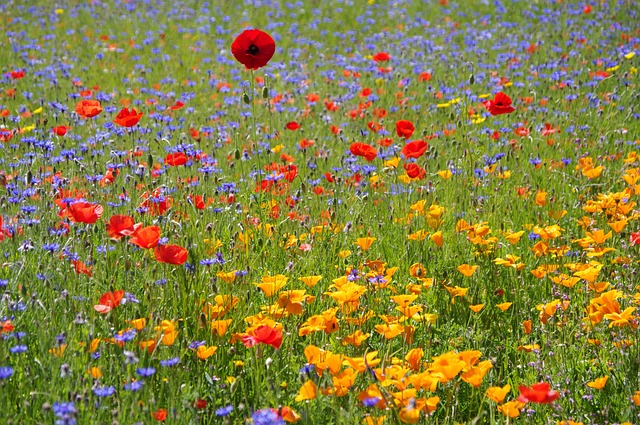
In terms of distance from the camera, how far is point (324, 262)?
3.07m

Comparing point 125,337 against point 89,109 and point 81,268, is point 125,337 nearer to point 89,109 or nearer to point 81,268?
point 81,268

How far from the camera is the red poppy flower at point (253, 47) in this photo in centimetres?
303

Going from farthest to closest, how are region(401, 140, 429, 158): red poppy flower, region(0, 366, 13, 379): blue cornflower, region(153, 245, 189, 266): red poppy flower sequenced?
region(401, 140, 429, 158): red poppy flower, region(153, 245, 189, 266): red poppy flower, region(0, 366, 13, 379): blue cornflower

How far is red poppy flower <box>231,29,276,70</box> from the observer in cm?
303

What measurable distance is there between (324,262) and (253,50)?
0.90 meters

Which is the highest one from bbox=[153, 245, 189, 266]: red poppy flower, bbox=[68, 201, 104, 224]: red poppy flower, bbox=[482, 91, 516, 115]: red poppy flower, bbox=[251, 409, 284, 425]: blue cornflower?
bbox=[482, 91, 516, 115]: red poppy flower

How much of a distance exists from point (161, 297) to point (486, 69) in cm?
544

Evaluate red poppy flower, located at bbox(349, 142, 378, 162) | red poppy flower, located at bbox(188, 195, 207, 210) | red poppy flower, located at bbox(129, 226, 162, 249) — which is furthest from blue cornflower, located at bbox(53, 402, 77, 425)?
Answer: red poppy flower, located at bbox(349, 142, 378, 162)

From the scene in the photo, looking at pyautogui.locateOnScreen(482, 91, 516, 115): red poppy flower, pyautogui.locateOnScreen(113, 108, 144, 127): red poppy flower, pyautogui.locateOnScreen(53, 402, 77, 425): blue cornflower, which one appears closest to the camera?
pyautogui.locateOnScreen(53, 402, 77, 425): blue cornflower

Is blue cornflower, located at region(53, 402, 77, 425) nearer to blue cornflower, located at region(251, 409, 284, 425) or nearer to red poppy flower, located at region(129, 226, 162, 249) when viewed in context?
blue cornflower, located at region(251, 409, 284, 425)

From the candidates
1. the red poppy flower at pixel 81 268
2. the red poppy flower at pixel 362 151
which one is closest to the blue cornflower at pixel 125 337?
the red poppy flower at pixel 81 268

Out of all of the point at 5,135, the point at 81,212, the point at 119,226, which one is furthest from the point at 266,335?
the point at 5,135

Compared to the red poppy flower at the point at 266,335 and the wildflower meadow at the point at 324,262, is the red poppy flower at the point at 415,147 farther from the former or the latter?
the red poppy flower at the point at 266,335

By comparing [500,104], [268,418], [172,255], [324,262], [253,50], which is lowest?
[324,262]
